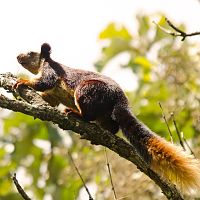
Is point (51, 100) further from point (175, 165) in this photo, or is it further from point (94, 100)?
point (175, 165)

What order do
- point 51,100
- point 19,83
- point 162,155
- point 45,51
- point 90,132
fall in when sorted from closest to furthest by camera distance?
point 90,132 < point 162,155 < point 19,83 < point 51,100 < point 45,51

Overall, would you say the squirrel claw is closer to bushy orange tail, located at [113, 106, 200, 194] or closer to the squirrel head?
bushy orange tail, located at [113, 106, 200, 194]

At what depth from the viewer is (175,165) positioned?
438cm

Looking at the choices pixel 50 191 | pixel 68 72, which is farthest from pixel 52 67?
pixel 50 191

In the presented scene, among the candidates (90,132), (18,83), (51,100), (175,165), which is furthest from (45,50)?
(175,165)

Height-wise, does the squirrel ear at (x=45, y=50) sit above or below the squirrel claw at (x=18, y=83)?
above

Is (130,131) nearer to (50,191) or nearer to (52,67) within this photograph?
(52,67)

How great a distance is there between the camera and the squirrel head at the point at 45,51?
6105 millimetres

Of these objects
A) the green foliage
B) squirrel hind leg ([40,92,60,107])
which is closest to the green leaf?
the green foliage

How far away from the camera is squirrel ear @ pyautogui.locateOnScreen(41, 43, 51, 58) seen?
20.1ft

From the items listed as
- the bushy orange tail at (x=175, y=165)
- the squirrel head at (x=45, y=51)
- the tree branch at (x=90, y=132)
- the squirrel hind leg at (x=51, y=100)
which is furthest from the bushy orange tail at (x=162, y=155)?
the squirrel head at (x=45, y=51)

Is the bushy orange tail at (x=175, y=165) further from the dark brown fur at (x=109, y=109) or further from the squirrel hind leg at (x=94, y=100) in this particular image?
the squirrel hind leg at (x=94, y=100)

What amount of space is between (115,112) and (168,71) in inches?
85.0

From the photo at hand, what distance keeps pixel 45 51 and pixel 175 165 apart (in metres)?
2.25
